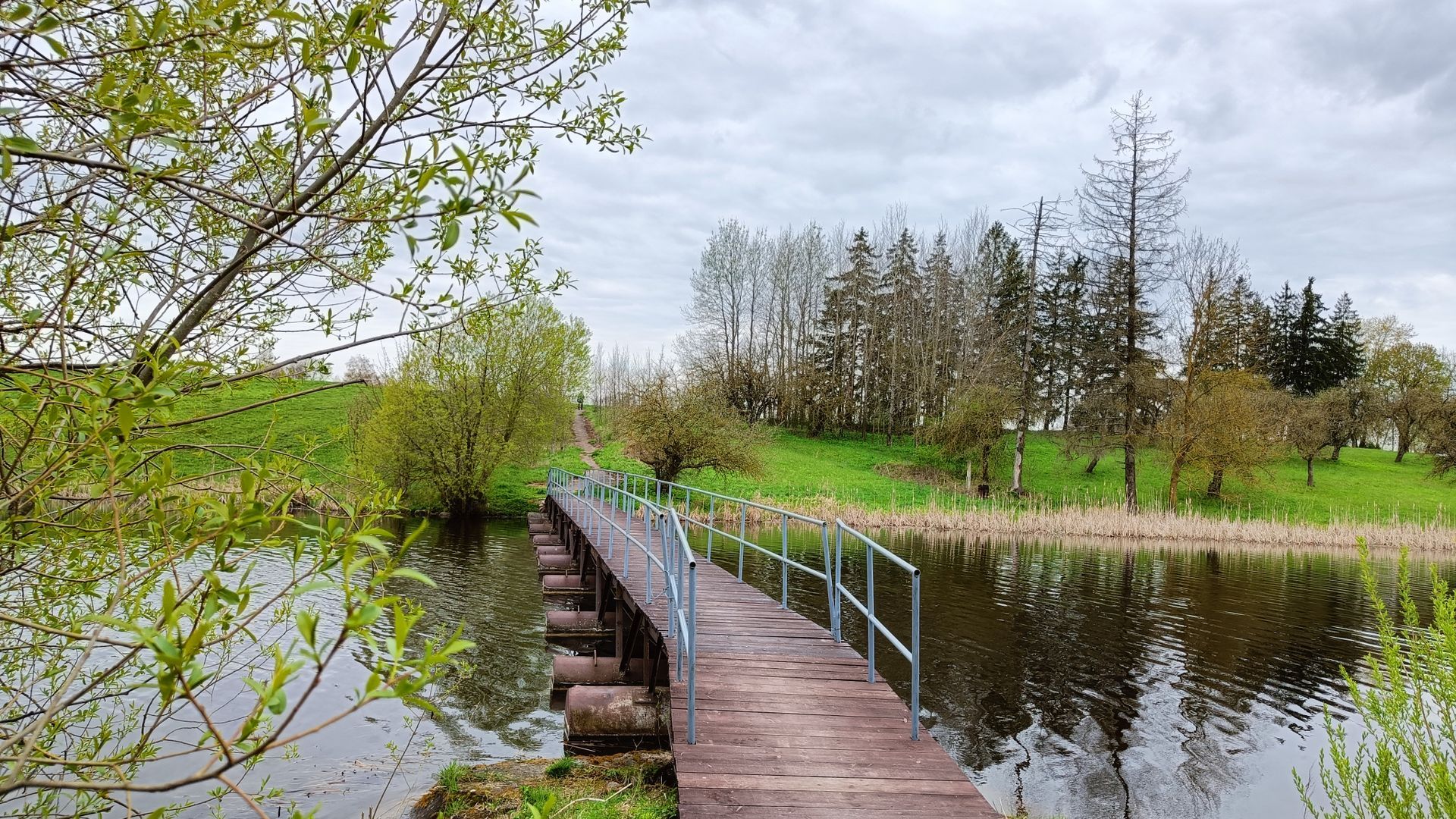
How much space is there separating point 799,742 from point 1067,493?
108 feet

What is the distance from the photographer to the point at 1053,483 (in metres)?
36.5

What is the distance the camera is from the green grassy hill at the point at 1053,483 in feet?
102

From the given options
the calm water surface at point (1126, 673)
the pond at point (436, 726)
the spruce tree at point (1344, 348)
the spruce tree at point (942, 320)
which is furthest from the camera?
the spruce tree at point (1344, 348)

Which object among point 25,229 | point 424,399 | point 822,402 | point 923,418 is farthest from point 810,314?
point 25,229

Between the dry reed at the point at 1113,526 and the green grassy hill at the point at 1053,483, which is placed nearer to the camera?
the dry reed at the point at 1113,526

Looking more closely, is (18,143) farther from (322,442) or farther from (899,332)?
(899,332)

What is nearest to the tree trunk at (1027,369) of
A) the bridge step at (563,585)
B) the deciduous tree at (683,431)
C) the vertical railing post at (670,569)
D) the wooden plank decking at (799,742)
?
the deciduous tree at (683,431)

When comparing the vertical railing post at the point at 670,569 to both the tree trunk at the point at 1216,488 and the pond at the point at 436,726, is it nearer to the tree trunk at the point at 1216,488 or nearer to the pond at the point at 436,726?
the pond at the point at 436,726

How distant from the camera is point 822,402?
43.0 metres

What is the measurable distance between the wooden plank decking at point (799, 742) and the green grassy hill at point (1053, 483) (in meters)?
20.9

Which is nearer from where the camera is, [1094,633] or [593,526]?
[1094,633]

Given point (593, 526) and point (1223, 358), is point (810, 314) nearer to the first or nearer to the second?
point (1223, 358)

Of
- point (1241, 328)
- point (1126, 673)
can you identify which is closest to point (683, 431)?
point (1126, 673)

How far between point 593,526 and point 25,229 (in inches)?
508
